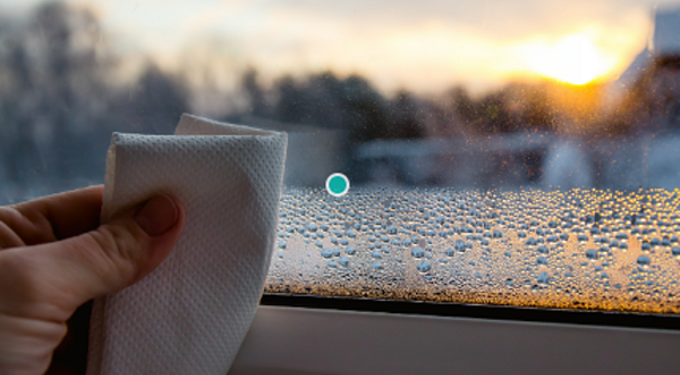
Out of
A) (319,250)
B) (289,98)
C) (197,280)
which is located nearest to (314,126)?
(289,98)

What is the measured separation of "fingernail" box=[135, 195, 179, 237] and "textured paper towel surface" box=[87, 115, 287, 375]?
0.05 ft

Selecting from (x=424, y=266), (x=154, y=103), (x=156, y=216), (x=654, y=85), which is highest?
(x=654, y=85)

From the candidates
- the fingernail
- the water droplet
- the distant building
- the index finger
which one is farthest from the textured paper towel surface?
the distant building

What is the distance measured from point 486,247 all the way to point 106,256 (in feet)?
1.93

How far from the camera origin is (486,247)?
65cm

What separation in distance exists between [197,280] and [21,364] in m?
0.17

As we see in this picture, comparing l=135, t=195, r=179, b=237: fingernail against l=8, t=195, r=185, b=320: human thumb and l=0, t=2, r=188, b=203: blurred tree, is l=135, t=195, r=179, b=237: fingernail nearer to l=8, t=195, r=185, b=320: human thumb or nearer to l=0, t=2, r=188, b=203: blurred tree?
l=8, t=195, r=185, b=320: human thumb

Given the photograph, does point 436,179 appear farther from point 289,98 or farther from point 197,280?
point 197,280

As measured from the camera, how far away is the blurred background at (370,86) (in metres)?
0.58

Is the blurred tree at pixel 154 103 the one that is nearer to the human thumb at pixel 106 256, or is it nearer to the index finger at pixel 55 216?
the index finger at pixel 55 216

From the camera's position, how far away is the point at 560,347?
0.55 m

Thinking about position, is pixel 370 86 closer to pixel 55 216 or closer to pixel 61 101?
pixel 55 216

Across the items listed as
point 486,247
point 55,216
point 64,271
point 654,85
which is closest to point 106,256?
→ point 64,271

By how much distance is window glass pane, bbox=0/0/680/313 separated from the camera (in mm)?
580
